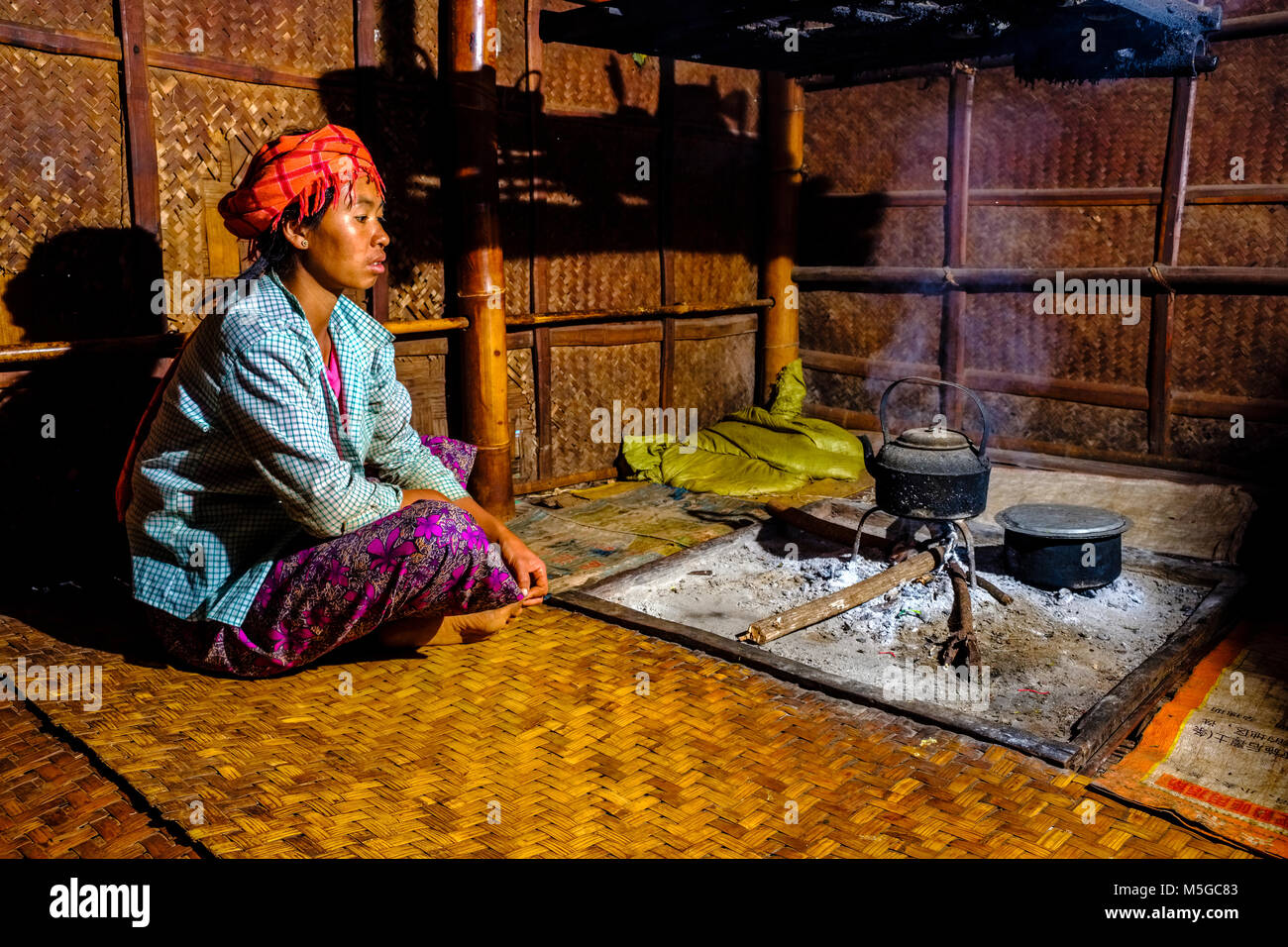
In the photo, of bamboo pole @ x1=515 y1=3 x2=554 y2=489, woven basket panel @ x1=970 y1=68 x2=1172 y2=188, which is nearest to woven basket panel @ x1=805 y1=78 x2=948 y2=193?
woven basket panel @ x1=970 y1=68 x2=1172 y2=188

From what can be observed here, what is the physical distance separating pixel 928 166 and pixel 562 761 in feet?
18.9

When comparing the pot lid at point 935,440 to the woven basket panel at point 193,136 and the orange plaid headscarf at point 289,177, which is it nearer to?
the orange plaid headscarf at point 289,177

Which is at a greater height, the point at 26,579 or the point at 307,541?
the point at 307,541

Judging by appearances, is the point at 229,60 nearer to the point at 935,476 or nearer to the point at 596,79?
the point at 596,79

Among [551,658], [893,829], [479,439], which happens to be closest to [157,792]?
[551,658]

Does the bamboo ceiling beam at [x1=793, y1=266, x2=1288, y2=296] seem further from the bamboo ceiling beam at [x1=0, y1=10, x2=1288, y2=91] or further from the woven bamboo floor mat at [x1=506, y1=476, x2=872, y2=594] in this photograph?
the woven bamboo floor mat at [x1=506, y1=476, x2=872, y2=594]

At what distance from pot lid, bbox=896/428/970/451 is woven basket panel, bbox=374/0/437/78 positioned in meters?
3.24

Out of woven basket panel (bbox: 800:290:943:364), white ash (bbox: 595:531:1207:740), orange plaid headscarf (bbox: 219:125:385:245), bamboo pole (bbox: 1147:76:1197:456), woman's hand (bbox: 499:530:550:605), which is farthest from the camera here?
woven basket panel (bbox: 800:290:943:364)

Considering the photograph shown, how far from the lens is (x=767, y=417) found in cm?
750

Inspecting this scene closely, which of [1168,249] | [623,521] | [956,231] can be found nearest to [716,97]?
[956,231]

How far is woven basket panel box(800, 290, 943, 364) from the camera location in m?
7.60

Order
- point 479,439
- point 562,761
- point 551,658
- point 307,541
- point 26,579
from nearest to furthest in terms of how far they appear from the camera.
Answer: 1. point 562,761
2. point 307,541
3. point 551,658
4. point 26,579
5. point 479,439

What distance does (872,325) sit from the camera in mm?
7844
